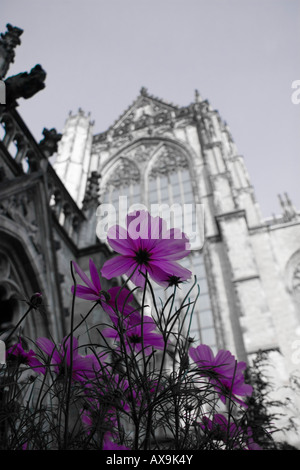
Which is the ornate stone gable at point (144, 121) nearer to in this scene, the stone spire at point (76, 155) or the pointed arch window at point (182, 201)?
the stone spire at point (76, 155)

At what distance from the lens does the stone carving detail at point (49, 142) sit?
573 centimetres

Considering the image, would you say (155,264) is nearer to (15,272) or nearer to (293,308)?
(15,272)

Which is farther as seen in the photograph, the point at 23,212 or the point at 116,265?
the point at 23,212

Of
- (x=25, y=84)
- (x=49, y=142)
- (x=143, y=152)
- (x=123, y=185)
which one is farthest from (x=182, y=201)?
(x=25, y=84)

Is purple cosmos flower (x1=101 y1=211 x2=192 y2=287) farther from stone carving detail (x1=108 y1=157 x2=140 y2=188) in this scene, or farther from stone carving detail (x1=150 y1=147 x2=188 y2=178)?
stone carving detail (x1=108 y1=157 x2=140 y2=188)

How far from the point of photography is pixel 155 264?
833 mm

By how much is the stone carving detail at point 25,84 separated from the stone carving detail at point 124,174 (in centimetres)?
1328

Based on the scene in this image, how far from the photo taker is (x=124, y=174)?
1788 centimetres

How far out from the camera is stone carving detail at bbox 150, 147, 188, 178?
1689cm

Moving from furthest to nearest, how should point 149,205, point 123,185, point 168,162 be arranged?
point 168,162 < point 123,185 < point 149,205

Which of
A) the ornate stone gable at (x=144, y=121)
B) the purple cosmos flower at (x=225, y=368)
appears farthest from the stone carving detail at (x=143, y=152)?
the purple cosmos flower at (x=225, y=368)

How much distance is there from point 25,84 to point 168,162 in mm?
13839

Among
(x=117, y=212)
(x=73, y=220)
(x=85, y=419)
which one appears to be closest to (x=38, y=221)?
(x=73, y=220)

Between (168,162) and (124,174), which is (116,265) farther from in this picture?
(124,174)
